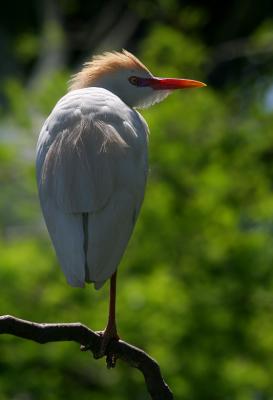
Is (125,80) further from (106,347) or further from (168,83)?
(106,347)

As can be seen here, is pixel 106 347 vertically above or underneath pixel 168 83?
underneath

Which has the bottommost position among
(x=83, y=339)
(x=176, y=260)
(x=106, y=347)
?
(x=176, y=260)

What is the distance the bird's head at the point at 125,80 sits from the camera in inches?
195

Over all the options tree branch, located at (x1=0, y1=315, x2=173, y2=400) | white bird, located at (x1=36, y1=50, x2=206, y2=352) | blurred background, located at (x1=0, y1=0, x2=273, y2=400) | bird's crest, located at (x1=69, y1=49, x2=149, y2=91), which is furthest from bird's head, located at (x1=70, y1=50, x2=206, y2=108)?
blurred background, located at (x1=0, y1=0, x2=273, y2=400)

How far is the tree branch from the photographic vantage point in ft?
10.6

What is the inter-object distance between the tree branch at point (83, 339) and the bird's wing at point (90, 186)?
11.0 inches

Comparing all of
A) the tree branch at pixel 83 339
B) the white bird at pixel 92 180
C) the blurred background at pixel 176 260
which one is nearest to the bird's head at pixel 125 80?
the white bird at pixel 92 180

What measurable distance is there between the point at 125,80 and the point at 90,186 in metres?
1.07

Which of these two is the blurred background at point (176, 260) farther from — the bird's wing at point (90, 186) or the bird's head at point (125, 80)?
the bird's wing at point (90, 186)

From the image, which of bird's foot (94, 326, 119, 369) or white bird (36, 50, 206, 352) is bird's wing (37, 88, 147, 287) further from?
bird's foot (94, 326, 119, 369)

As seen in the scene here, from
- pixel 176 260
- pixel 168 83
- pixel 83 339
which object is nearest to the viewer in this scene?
pixel 83 339

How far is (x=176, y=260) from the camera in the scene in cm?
909

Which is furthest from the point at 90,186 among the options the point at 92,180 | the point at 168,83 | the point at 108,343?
the point at 168,83

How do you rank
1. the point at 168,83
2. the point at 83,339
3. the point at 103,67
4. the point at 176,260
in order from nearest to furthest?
the point at 83,339, the point at 103,67, the point at 168,83, the point at 176,260
